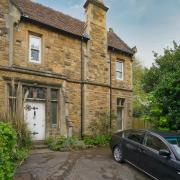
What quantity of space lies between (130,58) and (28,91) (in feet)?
31.6

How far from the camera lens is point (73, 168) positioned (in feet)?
31.3

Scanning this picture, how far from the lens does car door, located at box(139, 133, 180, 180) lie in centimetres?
753

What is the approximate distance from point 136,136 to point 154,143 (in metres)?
1.16

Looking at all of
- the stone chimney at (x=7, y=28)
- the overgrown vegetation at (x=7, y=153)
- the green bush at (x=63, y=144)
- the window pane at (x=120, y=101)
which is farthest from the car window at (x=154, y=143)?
the window pane at (x=120, y=101)

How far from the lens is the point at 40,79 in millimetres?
14492

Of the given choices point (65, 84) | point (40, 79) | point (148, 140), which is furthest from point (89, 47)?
point (148, 140)

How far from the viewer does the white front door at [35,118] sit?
46.5 feet

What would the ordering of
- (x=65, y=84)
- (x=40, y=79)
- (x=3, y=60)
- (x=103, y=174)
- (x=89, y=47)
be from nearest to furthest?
1. (x=103, y=174)
2. (x=3, y=60)
3. (x=40, y=79)
4. (x=65, y=84)
5. (x=89, y=47)

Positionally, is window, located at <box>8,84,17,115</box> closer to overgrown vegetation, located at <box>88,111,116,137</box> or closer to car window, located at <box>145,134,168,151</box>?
overgrown vegetation, located at <box>88,111,116,137</box>

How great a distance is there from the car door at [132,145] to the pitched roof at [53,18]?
336 inches

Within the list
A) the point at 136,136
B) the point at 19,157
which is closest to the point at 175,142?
the point at 136,136

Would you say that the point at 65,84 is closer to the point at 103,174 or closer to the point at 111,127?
the point at 111,127

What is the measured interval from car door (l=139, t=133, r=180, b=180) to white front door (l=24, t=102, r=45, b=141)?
7.21 metres

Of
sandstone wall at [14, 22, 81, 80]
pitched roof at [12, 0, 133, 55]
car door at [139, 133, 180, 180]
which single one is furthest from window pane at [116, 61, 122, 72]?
car door at [139, 133, 180, 180]
